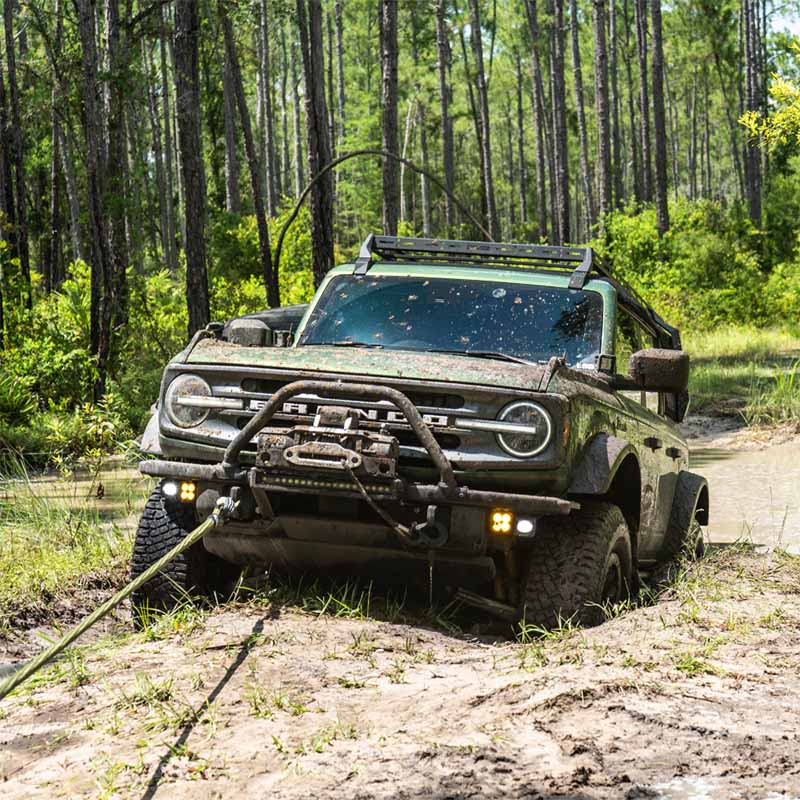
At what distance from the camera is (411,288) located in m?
6.59

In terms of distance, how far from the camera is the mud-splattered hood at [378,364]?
5.11 metres

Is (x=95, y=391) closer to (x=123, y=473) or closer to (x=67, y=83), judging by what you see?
(x=123, y=473)

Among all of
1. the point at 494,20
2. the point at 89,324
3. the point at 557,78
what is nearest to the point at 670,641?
the point at 89,324

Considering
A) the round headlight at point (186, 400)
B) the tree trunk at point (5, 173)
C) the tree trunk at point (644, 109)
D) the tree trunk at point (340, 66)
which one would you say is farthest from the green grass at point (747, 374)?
the tree trunk at point (340, 66)

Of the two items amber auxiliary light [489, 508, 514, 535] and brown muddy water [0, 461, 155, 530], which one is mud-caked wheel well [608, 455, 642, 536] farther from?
brown muddy water [0, 461, 155, 530]

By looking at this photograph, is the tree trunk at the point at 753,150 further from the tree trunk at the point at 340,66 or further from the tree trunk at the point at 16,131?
the tree trunk at the point at 16,131

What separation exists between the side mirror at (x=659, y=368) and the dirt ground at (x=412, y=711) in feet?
3.41

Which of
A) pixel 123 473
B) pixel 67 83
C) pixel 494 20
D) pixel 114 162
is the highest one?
pixel 494 20

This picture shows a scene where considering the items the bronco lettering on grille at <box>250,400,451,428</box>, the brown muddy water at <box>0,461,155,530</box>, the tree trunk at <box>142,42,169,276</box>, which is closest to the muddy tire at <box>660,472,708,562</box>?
the bronco lettering on grille at <box>250,400,451,428</box>

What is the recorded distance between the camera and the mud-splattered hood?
5.11m

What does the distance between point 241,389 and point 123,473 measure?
729 cm

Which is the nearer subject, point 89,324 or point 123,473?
point 123,473

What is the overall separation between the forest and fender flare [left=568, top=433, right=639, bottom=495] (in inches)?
167

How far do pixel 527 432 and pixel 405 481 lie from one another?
53 centimetres
